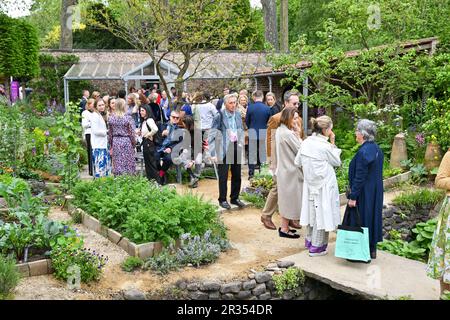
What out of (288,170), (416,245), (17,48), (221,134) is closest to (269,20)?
(17,48)

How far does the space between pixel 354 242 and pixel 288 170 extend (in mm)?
1435

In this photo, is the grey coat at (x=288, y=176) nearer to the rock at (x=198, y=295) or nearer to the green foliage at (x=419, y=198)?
the rock at (x=198, y=295)

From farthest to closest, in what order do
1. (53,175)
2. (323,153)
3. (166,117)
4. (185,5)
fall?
(166,117) → (185,5) → (53,175) → (323,153)

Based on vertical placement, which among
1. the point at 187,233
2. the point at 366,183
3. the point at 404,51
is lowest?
the point at 187,233

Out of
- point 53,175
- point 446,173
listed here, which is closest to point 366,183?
point 446,173

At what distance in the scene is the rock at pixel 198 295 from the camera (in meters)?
5.66

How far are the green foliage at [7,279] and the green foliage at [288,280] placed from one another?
2.82 m

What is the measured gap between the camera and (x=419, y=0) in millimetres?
15000

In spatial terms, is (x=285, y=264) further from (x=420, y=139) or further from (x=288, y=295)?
(x=420, y=139)

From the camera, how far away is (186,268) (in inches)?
242

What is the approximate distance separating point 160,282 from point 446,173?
329cm

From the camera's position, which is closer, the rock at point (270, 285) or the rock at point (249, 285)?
the rock at point (249, 285)

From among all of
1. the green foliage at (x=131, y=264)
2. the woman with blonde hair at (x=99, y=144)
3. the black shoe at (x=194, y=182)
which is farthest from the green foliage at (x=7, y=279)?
the black shoe at (x=194, y=182)
